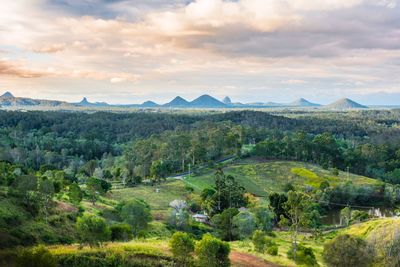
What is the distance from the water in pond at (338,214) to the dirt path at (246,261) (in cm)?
3964

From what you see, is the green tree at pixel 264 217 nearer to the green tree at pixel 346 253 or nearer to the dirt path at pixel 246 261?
the dirt path at pixel 246 261

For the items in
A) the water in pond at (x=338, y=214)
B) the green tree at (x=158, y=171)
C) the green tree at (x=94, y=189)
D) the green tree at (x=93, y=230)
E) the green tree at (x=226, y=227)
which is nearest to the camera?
the green tree at (x=93, y=230)

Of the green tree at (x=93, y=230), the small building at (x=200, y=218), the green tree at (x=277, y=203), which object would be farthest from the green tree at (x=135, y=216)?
the green tree at (x=277, y=203)

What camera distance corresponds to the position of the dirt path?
27511 mm

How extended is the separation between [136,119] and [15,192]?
146m

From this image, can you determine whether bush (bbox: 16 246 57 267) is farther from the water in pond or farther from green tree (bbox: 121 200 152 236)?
the water in pond

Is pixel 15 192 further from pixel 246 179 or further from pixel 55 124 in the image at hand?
pixel 55 124

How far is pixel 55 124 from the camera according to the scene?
155 m

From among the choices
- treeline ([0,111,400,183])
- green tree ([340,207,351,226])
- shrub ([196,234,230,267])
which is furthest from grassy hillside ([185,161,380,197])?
shrub ([196,234,230,267])

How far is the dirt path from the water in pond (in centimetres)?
3964

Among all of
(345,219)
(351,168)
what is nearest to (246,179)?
(345,219)

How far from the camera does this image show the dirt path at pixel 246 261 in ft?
90.3

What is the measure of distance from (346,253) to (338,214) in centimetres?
5123

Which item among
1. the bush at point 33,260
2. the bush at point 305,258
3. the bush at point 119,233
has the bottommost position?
the bush at point 305,258
